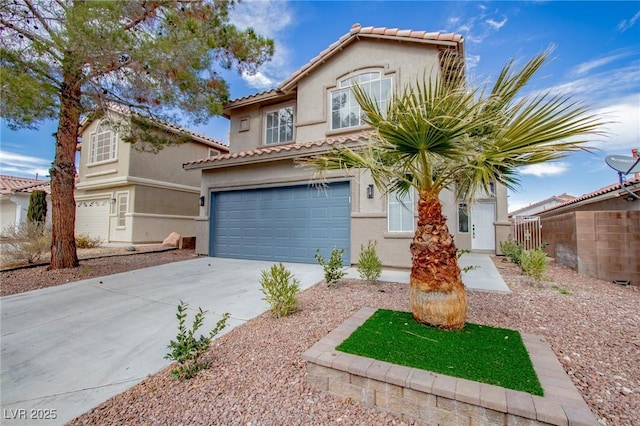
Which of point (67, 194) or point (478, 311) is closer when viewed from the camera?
point (478, 311)

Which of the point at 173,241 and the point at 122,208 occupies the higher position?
the point at 122,208

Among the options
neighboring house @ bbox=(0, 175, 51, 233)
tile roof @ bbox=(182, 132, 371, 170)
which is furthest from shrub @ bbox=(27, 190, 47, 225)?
tile roof @ bbox=(182, 132, 371, 170)

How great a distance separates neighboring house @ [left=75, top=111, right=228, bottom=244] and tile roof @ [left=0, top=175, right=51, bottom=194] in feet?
12.0

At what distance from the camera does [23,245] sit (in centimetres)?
866

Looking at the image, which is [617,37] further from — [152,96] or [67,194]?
[67,194]

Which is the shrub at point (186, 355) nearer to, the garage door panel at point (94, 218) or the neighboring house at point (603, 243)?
the neighboring house at point (603, 243)

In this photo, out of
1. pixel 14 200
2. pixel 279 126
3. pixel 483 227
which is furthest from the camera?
pixel 14 200

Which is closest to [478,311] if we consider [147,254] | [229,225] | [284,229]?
[284,229]

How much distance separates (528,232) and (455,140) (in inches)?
467

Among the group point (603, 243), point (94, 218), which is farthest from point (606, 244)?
point (94, 218)

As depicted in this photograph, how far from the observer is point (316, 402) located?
2.57 m

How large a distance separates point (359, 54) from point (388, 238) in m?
6.57

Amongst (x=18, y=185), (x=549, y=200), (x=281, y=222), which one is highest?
(x=549, y=200)

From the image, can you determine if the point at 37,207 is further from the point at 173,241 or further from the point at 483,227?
the point at 483,227
